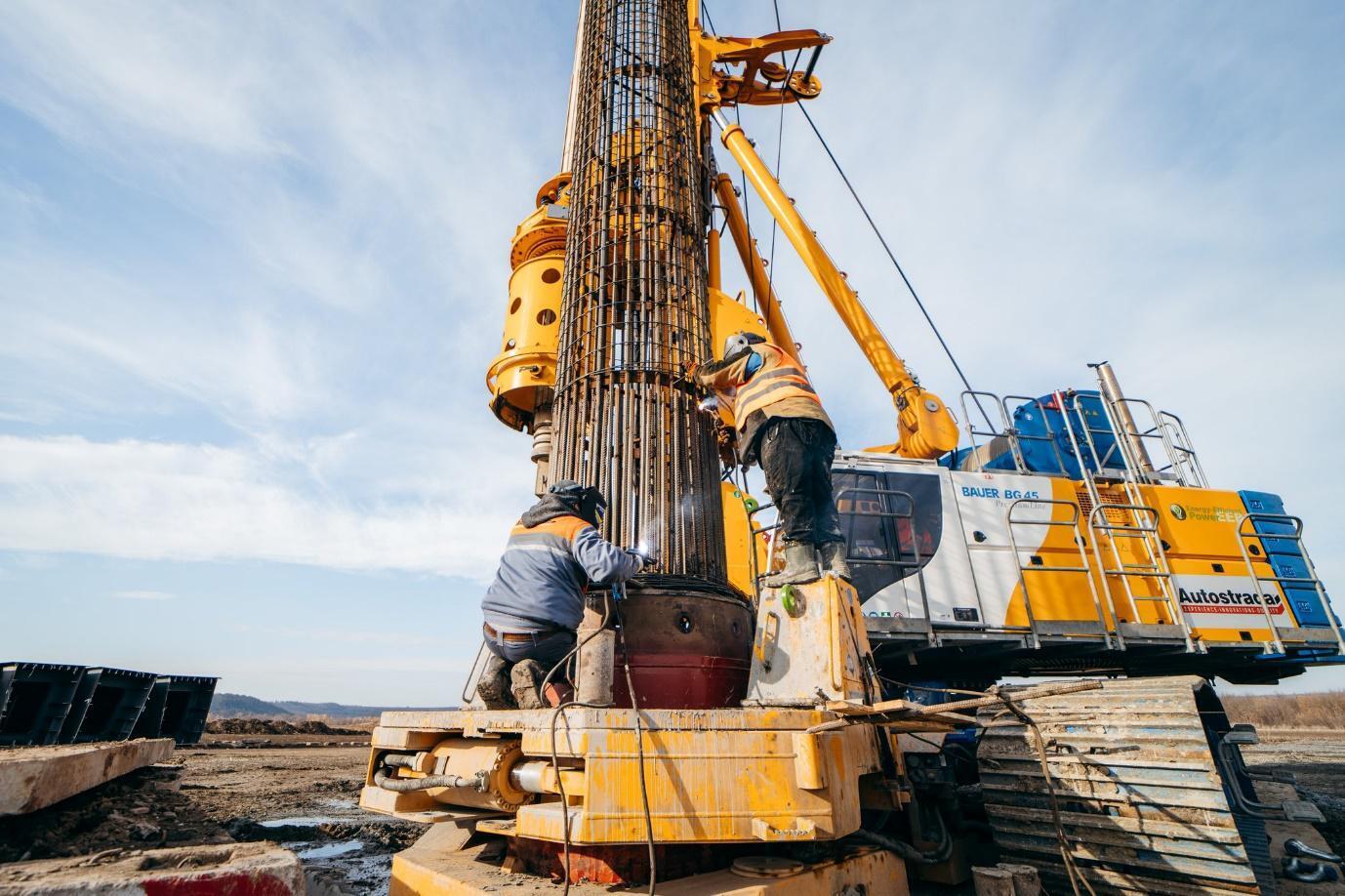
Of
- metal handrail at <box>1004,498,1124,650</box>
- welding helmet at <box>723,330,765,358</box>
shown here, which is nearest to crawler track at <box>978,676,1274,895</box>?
metal handrail at <box>1004,498,1124,650</box>

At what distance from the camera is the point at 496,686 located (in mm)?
3619

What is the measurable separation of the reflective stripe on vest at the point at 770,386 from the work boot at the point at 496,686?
2.14 metres

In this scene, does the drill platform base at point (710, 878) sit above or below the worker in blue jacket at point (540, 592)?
below

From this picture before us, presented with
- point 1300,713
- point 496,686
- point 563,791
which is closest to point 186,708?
point 496,686

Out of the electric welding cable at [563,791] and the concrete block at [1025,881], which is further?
the concrete block at [1025,881]

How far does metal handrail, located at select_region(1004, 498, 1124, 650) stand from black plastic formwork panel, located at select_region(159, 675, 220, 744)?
10835mm

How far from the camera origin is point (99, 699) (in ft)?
25.0

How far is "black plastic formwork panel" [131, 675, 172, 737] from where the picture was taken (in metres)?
8.23

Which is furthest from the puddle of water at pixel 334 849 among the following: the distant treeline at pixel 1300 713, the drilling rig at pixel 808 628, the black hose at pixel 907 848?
the distant treeline at pixel 1300 713

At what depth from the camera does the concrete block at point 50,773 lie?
363 cm

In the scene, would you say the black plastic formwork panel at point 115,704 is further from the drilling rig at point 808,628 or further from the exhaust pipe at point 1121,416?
the exhaust pipe at point 1121,416

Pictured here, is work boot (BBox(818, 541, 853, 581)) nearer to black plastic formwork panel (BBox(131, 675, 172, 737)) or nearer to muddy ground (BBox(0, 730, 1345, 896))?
muddy ground (BBox(0, 730, 1345, 896))

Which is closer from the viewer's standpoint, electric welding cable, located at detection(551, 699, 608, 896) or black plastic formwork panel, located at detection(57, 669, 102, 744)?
electric welding cable, located at detection(551, 699, 608, 896)

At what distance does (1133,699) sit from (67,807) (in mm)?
7560
